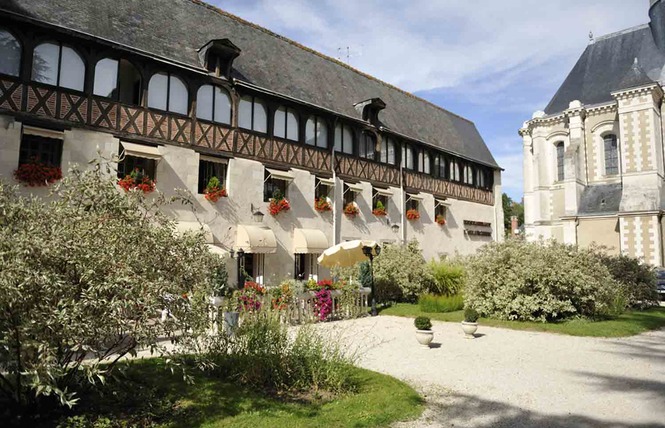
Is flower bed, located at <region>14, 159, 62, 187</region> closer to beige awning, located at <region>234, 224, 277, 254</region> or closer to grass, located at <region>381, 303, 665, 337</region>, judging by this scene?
beige awning, located at <region>234, 224, 277, 254</region>

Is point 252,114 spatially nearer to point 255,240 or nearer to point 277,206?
point 277,206

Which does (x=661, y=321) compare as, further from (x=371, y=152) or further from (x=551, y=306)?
(x=371, y=152)

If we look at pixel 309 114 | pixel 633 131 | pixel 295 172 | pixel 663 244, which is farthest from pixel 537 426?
pixel 633 131

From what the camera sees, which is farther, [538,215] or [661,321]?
[538,215]

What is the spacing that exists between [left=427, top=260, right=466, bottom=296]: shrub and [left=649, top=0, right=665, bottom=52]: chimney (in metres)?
24.6

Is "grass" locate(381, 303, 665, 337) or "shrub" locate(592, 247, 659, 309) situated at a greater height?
"shrub" locate(592, 247, 659, 309)

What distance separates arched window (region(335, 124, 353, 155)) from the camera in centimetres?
1984

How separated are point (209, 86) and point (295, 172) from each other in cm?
460

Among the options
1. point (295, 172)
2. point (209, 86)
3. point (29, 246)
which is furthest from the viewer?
point (295, 172)

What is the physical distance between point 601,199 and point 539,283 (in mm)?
19616

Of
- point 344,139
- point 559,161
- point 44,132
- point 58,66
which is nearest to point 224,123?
point 58,66

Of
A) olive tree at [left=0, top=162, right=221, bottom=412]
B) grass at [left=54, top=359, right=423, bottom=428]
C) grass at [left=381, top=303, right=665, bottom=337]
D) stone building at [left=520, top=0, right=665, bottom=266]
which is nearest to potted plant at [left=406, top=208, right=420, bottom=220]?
grass at [left=381, top=303, right=665, bottom=337]

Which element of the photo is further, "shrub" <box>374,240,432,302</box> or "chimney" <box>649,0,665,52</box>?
"chimney" <box>649,0,665,52</box>

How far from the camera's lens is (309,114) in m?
18.5
